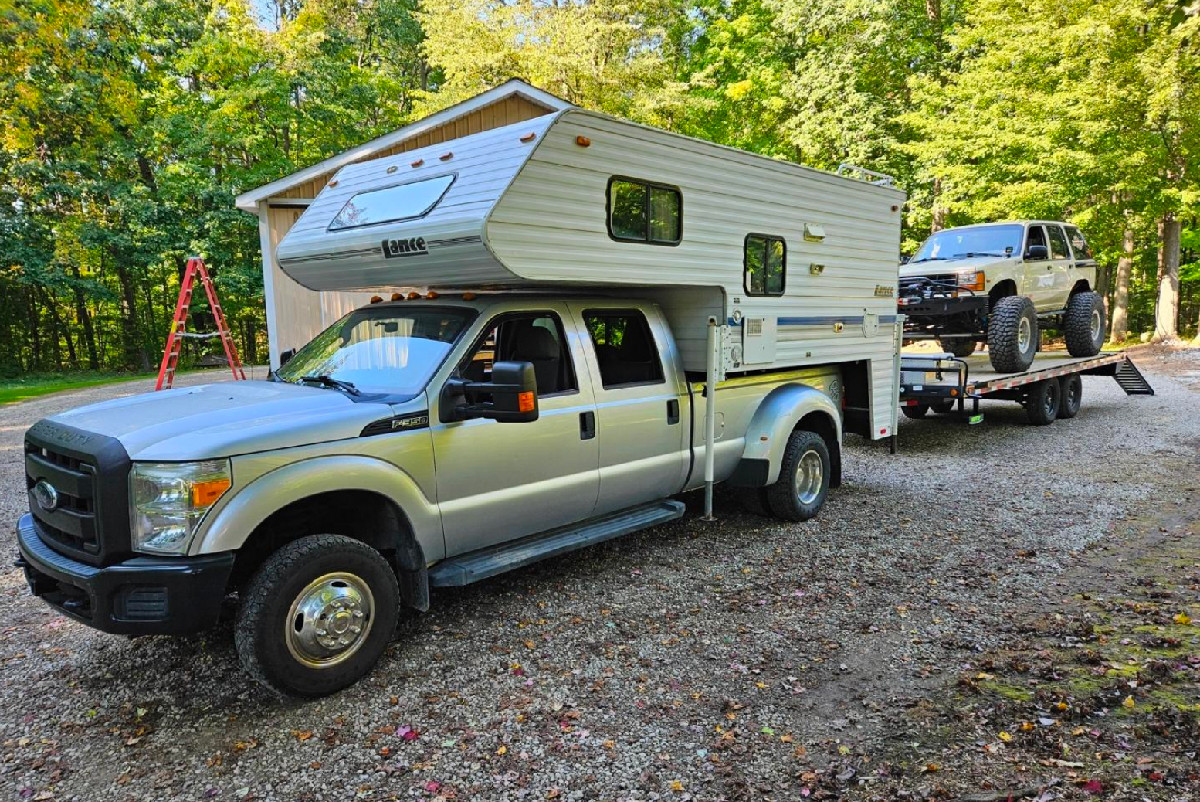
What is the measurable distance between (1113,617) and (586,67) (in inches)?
698

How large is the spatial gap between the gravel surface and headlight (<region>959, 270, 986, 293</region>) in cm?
411

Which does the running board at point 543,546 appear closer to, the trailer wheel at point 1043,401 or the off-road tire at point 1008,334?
the off-road tire at point 1008,334

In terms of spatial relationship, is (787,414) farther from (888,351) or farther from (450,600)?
(450,600)

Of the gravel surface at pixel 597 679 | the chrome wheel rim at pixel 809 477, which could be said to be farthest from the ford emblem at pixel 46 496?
the chrome wheel rim at pixel 809 477

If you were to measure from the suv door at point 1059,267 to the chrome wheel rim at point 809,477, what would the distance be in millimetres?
6718

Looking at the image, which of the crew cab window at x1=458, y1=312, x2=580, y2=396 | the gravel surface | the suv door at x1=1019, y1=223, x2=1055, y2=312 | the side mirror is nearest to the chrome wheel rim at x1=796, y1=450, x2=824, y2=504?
Answer: the gravel surface

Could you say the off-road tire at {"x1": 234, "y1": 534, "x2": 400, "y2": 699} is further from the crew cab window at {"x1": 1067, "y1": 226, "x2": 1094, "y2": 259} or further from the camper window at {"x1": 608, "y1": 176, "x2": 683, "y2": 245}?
the crew cab window at {"x1": 1067, "y1": 226, "x2": 1094, "y2": 259}

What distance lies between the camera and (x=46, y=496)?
11.1 feet

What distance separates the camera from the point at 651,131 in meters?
4.86

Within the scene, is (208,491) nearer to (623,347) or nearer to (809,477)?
(623,347)

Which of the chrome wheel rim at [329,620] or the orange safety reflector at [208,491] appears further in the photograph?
the chrome wheel rim at [329,620]

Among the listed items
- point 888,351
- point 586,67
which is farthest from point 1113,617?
point 586,67

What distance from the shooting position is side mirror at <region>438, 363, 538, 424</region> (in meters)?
3.61

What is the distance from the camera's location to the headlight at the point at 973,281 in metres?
9.47
